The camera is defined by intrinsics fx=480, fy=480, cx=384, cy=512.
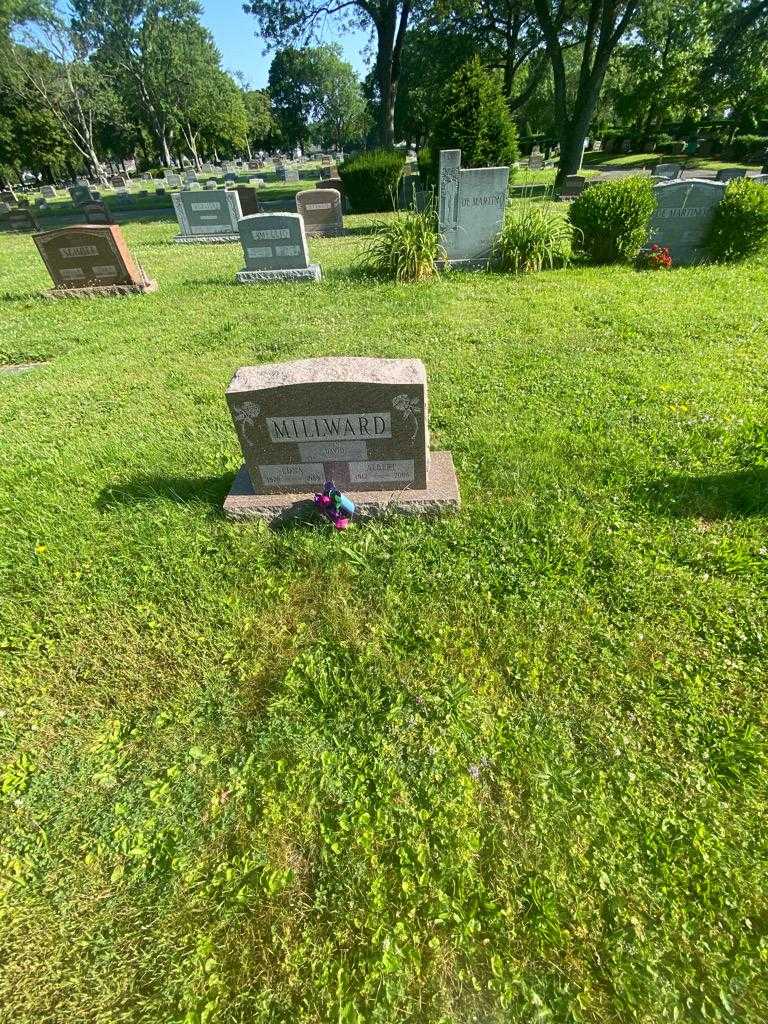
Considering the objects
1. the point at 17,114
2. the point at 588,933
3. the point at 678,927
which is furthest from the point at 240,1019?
the point at 17,114

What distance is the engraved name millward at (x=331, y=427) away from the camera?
9.98ft

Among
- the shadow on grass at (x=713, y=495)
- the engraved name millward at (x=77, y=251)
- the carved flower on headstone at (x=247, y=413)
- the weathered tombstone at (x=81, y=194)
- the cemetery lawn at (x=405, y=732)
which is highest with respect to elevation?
the carved flower on headstone at (x=247, y=413)

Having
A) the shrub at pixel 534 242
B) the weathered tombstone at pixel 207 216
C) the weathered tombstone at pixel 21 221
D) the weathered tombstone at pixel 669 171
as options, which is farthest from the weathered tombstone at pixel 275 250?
the weathered tombstone at pixel 669 171

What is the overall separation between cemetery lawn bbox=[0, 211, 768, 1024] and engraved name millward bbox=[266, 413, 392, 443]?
2.11 ft

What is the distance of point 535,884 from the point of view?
175 cm

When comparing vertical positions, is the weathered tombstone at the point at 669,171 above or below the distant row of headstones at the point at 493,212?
below

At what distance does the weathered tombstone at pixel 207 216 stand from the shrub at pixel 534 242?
1000cm

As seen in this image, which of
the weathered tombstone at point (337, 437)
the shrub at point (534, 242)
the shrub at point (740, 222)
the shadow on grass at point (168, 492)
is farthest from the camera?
the shrub at point (534, 242)

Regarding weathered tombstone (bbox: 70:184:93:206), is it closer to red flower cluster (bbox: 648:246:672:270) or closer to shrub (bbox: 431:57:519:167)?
shrub (bbox: 431:57:519:167)

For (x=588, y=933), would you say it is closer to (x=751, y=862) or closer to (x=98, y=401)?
(x=751, y=862)

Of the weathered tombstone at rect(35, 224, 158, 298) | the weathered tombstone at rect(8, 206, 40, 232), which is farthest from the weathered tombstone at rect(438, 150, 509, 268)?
the weathered tombstone at rect(8, 206, 40, 232)

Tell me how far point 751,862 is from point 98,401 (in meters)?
6.34

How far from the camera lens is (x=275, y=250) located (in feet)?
32.4

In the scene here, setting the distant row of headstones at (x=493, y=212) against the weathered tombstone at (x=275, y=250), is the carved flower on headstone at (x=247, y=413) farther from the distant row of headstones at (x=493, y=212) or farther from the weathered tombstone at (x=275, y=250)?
the distant row of headstones at (x=493, y=212)
